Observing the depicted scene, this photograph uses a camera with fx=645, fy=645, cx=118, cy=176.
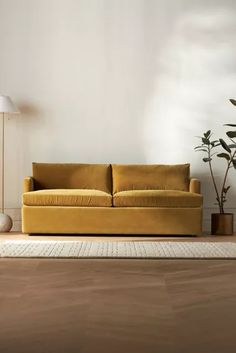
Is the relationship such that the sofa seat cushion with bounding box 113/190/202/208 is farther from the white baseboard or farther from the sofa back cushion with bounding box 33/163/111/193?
the white baseboard

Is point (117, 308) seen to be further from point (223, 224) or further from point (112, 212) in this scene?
point (223, 224)

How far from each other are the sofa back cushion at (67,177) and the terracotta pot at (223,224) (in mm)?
1246

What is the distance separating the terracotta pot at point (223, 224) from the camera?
6.98 metres

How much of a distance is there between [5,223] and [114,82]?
2.10 meters

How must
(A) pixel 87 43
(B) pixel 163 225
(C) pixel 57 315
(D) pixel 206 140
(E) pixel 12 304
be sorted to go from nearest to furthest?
1. (C) pixel 57 315
2. (E) pixel 12 304
3. (B) pixel 163 225
4. (D) pixel 206 140
5. (A) pixel 87 43

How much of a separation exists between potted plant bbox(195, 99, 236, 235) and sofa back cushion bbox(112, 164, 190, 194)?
333 millimetres

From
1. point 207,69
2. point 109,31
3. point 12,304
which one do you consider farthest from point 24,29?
point 12,304

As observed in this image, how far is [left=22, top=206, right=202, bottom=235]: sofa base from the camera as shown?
663cm

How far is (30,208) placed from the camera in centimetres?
665

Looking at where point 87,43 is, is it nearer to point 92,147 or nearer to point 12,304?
point 92,147

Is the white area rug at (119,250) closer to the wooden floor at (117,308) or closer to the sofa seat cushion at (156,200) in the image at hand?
the wooden floor at (117,308)

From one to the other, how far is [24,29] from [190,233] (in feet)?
10.1

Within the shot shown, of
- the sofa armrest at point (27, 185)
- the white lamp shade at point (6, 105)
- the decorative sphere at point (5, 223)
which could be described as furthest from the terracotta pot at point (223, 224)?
the white lamp shade at point (6, 105)

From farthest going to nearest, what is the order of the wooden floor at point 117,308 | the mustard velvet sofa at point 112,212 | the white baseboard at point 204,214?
the white baseboard at point 204,214 → the mustard velvet sofa at point 112,212 → the wooden floor at point 117,308
